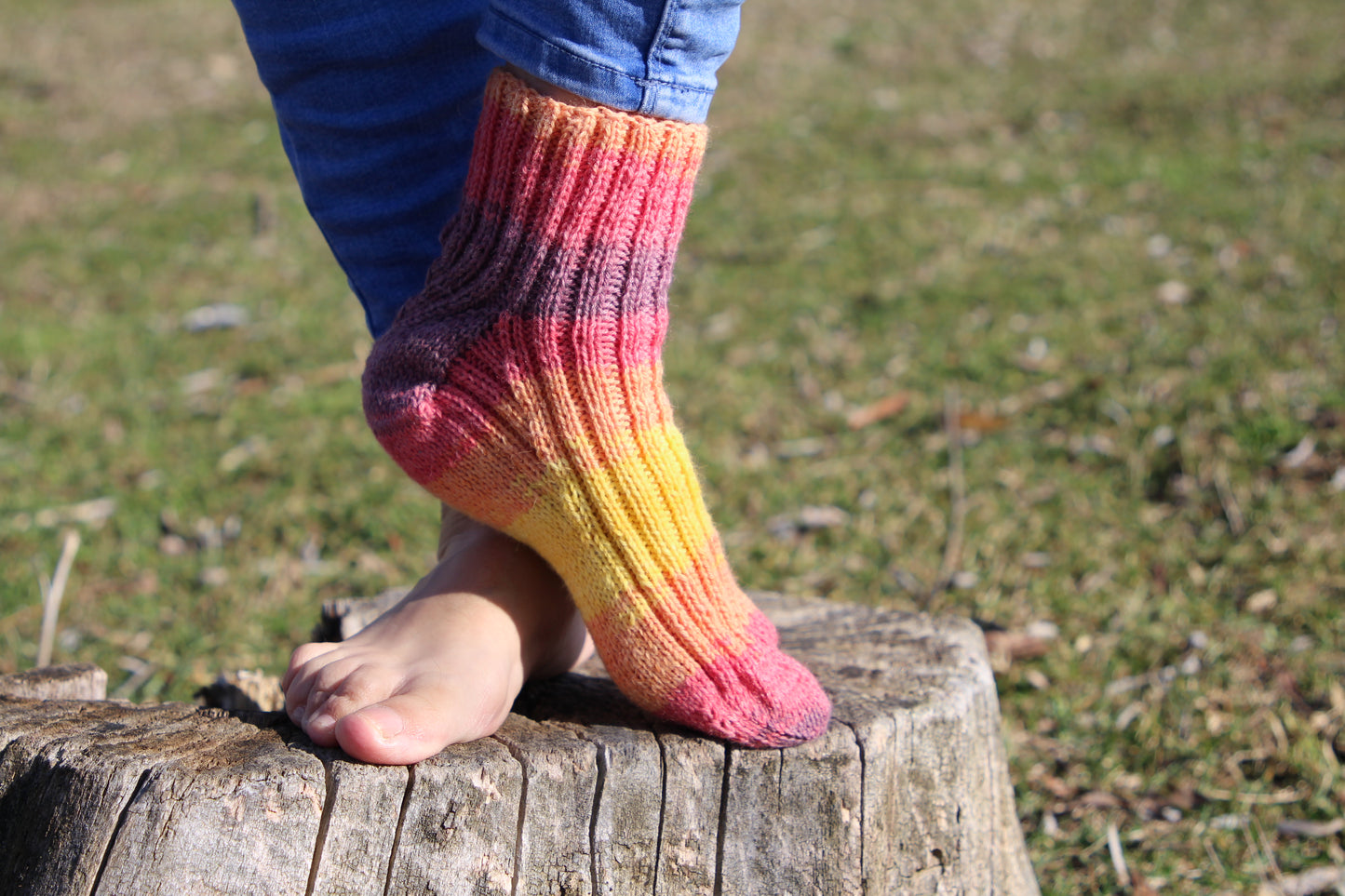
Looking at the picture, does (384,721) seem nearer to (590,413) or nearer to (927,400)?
(590,413)

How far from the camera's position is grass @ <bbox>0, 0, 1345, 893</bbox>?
1704 mm

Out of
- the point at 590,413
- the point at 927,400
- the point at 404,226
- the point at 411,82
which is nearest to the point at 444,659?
the point at 590,413

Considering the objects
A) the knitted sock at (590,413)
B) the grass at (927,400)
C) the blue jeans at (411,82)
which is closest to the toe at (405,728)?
the knitted sock at (590,413)

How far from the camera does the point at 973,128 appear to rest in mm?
4645

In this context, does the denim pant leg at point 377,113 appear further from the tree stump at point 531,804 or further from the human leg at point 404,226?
the tree stump at point 531,804

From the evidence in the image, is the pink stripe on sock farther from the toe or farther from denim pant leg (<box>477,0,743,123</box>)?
denim pant leg (<box>477,0,743,123</box>)

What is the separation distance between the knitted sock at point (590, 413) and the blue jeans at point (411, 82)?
6cm

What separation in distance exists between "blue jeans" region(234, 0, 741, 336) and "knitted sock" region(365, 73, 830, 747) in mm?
58

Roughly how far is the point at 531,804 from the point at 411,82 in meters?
0.69

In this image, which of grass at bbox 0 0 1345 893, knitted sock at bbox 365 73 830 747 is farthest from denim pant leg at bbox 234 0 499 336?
grass at bbox 0 0 1345 893

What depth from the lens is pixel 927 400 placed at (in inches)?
108

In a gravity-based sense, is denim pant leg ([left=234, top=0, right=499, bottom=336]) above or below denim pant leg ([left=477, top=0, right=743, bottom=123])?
below

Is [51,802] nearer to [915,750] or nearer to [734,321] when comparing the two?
[915,750]

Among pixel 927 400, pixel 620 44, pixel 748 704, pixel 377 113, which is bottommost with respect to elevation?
pixel 927 400
